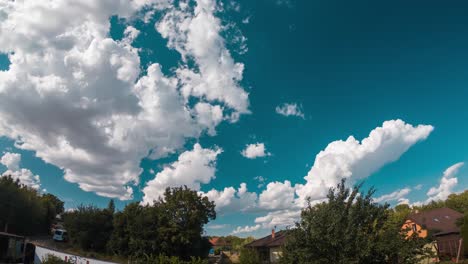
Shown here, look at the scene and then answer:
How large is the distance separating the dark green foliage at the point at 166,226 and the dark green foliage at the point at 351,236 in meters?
29.7

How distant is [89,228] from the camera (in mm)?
43219

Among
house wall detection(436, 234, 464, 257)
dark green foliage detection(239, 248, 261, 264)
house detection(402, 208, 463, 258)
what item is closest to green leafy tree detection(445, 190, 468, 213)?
house detection(402, 208, 463, 258)

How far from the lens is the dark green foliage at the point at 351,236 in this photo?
450 inches

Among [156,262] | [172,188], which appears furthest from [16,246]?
[156,262]

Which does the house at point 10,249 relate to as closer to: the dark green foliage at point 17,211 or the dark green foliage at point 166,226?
the dark green foliage at point 166,226

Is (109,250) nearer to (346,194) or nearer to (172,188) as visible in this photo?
(172,188)

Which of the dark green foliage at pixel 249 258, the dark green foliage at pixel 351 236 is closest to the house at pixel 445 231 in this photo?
the dark green foliage at pixel 249 258

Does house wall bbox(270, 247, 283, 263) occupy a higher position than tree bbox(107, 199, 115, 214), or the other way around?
tree bbox(107, 199, 115, 214)

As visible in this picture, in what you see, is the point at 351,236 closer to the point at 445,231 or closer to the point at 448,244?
the point at 448,244

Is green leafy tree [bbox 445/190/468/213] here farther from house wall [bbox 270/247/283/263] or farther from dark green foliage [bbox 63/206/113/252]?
dark green foliage [bbox 63/206/113/252]

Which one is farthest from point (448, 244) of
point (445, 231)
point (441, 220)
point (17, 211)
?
point (17, 211)

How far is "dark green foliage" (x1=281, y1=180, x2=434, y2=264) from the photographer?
11422 millimetres

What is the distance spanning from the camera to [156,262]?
11.8 meters

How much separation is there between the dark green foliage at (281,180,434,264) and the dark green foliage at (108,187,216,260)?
29.7 m
